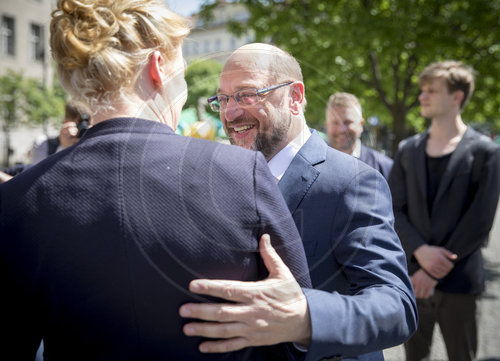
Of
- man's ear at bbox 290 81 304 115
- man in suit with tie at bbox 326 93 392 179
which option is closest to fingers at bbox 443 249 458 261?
man in suit with tie at bbox 326 93 392 179

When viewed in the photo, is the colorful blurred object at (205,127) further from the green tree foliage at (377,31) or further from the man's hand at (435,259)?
the green tree foliage at (377,31)

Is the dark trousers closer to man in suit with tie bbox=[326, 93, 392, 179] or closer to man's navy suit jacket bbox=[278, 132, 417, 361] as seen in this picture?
man in suit with tie bbox=[326, 93, 392, 179]

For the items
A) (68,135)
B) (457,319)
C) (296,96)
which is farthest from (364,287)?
(68,135)

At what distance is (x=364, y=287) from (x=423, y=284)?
6.78 feet

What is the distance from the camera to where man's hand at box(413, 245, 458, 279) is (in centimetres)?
321

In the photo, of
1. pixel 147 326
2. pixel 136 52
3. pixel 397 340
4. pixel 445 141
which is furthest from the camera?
pixel 445 141

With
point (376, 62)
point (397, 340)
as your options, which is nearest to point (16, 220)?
point (397, 340)

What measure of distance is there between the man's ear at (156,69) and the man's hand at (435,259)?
8.39ft

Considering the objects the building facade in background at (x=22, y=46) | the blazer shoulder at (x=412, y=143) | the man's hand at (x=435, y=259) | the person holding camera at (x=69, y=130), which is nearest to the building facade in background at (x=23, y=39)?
the building facade in background at (x=22, y=46)

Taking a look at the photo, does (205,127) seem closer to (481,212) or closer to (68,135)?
(481,212)

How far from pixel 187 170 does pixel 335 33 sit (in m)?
7.31

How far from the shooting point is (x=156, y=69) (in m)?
1.27

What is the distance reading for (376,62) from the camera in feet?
28.7

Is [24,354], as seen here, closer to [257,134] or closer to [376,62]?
[257,134]
